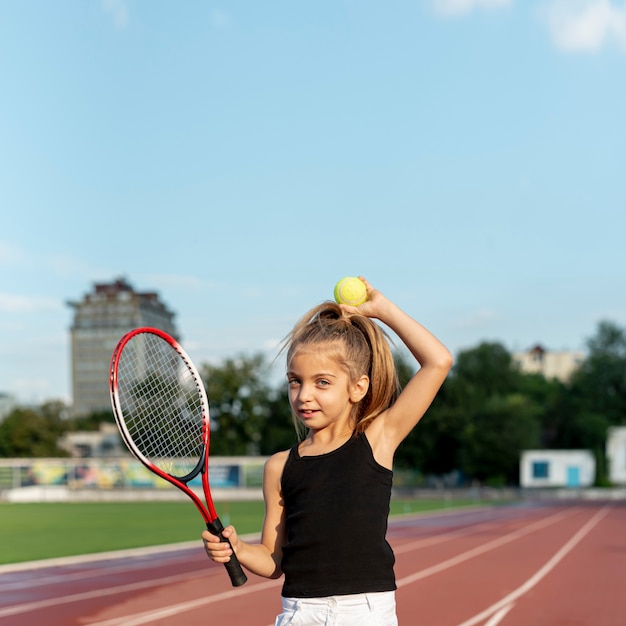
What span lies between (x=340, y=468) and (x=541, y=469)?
6720cm

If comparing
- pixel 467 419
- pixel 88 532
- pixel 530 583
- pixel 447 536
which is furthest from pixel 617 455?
pixel 530 583

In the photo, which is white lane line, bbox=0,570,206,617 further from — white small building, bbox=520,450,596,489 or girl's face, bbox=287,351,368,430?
white small building, bbox=520,450,596,489

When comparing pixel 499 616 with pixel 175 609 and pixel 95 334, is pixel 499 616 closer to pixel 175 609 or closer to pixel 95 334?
pixel 175 609

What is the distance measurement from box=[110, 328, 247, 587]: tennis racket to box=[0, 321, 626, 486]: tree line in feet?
214

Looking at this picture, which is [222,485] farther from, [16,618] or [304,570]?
[304,570]

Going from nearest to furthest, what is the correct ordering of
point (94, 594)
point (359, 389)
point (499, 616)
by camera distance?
1. point (359, 389)
2. point (499, 616)
3. point (94, 594)

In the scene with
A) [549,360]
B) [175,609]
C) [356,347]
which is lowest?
[175,609]

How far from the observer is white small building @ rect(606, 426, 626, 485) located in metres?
69.4

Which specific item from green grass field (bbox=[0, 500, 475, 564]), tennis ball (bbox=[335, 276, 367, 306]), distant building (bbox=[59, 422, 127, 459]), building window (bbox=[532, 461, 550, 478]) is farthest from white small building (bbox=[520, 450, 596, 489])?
tennis ball (bbox=[335, 276, 367, 306])

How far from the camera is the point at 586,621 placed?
10.3 metres

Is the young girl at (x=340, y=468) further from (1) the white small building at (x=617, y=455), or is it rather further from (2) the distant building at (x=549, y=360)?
(2) the distant building at (x=549, y=360)

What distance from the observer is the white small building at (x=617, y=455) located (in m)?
69.4

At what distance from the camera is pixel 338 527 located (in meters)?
2.83

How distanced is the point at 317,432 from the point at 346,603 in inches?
21.2
